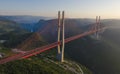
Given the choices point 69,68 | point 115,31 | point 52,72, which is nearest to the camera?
point 52,72

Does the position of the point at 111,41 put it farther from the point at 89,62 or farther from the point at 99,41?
the point at 89,62

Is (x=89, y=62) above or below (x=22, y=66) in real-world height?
below

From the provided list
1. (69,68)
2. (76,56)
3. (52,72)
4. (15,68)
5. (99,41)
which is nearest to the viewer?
(15,68)

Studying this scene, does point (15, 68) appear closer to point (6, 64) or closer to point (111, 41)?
point (6, 64)

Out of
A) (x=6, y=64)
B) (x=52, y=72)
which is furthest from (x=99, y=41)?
(x=6, y=64)

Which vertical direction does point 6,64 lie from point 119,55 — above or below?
above

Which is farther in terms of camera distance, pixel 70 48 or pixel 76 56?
pixel 70 48

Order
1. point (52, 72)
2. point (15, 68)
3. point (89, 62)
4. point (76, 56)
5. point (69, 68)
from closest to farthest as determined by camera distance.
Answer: point (15, 68), point (52, 72), point (69, 68), point (89, 62), point (76, 56)

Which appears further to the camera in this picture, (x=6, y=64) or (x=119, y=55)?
(x=119, y=55)

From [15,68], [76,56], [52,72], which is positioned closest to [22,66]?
[15,68]
